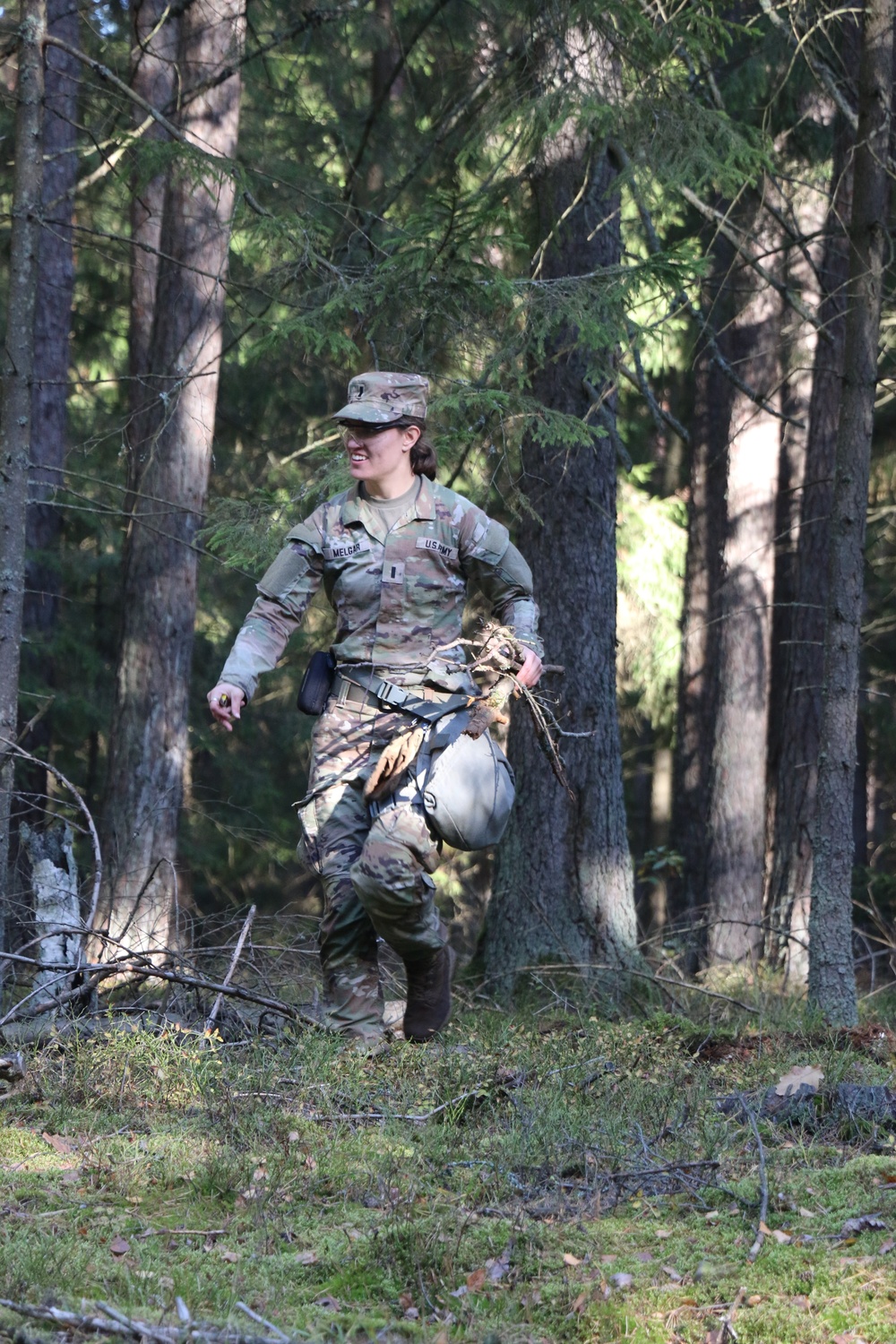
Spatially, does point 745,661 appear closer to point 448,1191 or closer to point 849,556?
point 849,556

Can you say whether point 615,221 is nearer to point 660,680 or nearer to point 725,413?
point 725,413

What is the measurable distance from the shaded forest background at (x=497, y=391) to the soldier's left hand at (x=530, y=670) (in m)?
1.76

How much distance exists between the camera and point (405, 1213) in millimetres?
3428

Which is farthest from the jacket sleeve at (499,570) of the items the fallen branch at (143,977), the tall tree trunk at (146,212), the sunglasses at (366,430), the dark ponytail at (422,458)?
the tall tree trunk at (146,212)

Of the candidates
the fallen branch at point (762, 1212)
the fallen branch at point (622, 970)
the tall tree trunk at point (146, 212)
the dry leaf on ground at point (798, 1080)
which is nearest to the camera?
the fallen branch at point (762, 1212)

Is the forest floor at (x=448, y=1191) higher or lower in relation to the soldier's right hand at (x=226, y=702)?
lower

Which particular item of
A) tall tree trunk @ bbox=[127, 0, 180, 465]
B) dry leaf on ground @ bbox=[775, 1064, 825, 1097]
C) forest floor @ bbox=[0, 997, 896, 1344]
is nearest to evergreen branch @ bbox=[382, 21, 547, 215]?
tall tree trunk @ bbox=[127, 0, 180, 465]

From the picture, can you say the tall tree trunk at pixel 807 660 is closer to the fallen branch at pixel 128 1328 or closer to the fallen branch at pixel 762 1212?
Result: the fallen branch at pixel 762 1212

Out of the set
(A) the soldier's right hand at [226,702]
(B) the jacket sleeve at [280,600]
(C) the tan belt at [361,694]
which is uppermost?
(B) the jacket sleeve at [280,600]

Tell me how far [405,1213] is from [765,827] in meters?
12.4

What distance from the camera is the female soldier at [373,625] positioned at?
554cm

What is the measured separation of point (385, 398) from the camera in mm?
5543

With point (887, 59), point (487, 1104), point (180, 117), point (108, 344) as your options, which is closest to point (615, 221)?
point (887, 59)

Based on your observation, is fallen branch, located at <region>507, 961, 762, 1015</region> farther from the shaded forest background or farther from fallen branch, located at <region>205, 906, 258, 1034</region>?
fallen branch, located at <region>205, 906, 258, 1034</region>
